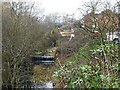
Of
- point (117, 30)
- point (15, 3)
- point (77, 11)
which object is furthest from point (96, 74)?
point (15, 3)

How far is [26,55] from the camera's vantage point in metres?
2.73

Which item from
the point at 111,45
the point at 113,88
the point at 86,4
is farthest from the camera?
the point at 86,4

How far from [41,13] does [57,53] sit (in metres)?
0.49

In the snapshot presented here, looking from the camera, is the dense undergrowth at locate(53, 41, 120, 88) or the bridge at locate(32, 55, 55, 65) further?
the bridge at locate(32, 55, 55, 65)

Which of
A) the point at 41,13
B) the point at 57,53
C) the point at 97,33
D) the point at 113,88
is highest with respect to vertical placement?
the point at 41,13

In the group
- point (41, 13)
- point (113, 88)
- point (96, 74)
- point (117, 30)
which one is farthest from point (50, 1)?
point (113, 88)

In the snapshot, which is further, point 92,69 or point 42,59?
point 42,59

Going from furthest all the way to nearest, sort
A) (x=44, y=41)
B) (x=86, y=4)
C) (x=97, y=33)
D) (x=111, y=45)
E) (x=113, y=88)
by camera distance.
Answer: (x=44, y=41) < (x=86, y=4) < (x=97, y=33) < (x=111, y=45) < (x=113, y=88)

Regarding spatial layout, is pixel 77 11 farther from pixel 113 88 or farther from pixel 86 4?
pixel 113 88

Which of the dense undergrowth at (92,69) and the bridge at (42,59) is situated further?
the bridge at (42,59)

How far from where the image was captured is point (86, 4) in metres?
2.24

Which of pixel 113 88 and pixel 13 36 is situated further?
pixel 13 36

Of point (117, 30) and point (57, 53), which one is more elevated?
point (117, 30)

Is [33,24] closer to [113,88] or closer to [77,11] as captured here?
[77,11]
